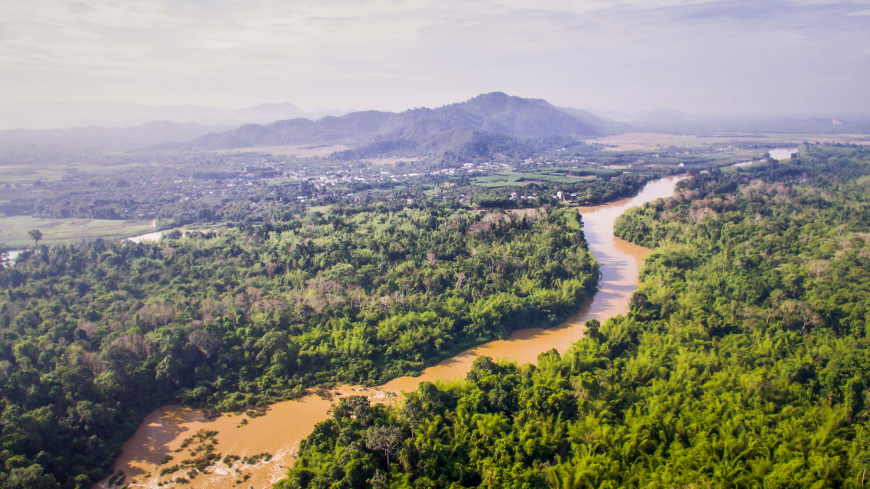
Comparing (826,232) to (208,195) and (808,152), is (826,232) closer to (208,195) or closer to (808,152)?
(208,195)

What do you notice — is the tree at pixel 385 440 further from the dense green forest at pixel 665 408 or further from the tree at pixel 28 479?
the tree at pixel 28 479

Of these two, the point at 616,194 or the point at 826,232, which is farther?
the point at 616,194

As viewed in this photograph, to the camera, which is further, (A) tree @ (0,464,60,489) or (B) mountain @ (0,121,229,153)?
(B) mountain @ (0,121,229,153)

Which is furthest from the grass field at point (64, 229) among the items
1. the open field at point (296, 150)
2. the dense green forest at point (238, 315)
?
the open field at point (296, 150)

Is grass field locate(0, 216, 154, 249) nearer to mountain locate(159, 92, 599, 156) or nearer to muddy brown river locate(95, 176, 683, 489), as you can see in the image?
muddy brown river locate(95, 176, 683, 489)

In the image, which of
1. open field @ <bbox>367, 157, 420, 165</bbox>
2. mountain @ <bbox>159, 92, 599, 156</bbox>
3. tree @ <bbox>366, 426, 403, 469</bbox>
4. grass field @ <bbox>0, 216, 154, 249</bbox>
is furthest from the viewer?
mountain @ <bbox>159, 92, 599, 156</bbox>

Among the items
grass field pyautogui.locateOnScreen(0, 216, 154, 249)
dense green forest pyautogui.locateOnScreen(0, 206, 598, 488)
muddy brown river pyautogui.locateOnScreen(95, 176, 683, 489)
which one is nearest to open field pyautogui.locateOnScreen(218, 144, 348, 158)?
grass field pyautogui.locateOnScreen(0, 216, 154, 249)

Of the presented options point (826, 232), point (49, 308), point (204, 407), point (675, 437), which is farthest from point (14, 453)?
point (826, 232)

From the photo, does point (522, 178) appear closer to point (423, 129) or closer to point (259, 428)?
point (259, 428)
